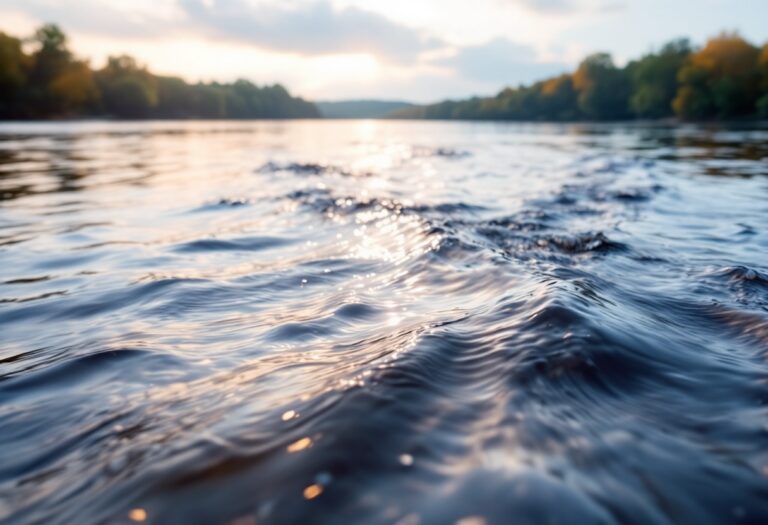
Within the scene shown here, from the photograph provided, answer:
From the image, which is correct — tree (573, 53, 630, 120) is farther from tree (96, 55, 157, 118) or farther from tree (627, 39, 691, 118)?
tree (96, 55, 157, 118)

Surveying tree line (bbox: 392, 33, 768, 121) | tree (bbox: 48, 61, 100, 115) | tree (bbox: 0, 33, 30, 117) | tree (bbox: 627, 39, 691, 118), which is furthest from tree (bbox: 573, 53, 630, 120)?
tree (bbox: 0, 33, 30, 117)

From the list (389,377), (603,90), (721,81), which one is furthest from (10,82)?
(603,90)

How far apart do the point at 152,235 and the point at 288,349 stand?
4.68 m

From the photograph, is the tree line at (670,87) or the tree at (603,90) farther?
the tree at (603,90)

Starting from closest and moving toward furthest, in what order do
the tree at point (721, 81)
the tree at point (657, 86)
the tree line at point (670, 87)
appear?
the tree at point (721, 81)
the tree line at point (670, 87)
the tree at point (657, 86)

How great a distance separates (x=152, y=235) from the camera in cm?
698

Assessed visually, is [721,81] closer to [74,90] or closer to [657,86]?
[657,86]

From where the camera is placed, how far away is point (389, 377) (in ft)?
8.25

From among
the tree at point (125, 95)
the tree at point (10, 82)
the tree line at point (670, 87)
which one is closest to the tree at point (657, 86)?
the tree line at point (670, 87)

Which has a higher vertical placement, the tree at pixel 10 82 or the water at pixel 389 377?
the tree at pixel 10 82

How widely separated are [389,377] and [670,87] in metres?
97.2

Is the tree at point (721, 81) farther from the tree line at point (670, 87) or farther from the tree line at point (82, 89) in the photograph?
the tree line at point (82, 89)

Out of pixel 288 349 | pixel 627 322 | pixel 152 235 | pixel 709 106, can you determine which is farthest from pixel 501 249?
pixel 709 106

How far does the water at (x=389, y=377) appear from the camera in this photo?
5.90ft
